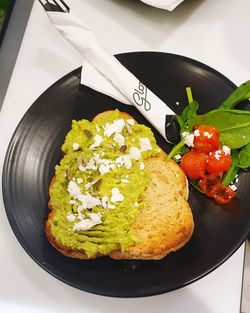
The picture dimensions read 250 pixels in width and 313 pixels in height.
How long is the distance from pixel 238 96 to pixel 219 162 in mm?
172

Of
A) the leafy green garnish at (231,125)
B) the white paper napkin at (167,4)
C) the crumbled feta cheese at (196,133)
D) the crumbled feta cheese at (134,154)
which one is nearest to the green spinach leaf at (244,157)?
the leafy green garnish at (231,125)

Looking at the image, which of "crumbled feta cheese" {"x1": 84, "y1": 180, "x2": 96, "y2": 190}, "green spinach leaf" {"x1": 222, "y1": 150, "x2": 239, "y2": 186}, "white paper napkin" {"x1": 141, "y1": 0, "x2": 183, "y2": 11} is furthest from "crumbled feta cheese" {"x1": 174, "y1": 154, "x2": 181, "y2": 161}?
"white paper napkin" {"x1": 141, "y1": 0, "x2": 183, "y2": 11}

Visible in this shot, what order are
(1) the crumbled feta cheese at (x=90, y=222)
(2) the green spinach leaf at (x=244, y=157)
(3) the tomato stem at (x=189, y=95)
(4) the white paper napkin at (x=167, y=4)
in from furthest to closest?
1. (4) the white paper napkin at (x=167, y=4)
2. (3) the tomato stem at (x=189, y=95)
3. (2) the green spinach leaf at (x=244, y=157)
4. (1) the crumbled feta cheese at (x=90, y=222)

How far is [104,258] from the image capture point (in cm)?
109

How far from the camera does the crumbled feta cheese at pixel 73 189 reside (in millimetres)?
1052

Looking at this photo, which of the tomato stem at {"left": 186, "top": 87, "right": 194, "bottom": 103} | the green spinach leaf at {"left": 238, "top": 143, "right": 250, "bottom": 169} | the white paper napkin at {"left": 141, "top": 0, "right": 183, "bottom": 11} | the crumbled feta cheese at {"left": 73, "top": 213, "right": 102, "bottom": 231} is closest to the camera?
the crumbled feta cheese at {"left": 73, "top": 213, "right": 102, "bottom": 231}

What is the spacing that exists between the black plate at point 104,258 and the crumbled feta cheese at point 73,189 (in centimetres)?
13

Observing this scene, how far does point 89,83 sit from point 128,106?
114 millimetres

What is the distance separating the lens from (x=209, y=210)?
112cm

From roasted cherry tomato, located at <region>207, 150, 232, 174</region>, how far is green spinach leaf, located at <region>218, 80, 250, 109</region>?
12cm

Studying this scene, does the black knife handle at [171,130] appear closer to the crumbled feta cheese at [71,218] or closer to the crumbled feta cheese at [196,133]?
the crumbled feta cheese at [196,133]

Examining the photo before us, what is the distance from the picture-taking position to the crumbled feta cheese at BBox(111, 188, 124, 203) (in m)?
1.02

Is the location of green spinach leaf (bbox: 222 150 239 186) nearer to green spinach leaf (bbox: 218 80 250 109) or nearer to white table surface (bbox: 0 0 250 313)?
green spinach leaf (bbox: 218 80 250 109)

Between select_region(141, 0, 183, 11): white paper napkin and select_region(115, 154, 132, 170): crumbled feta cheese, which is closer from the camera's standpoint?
select_region(115, 154, 132, 170): crumbled feta cheese
